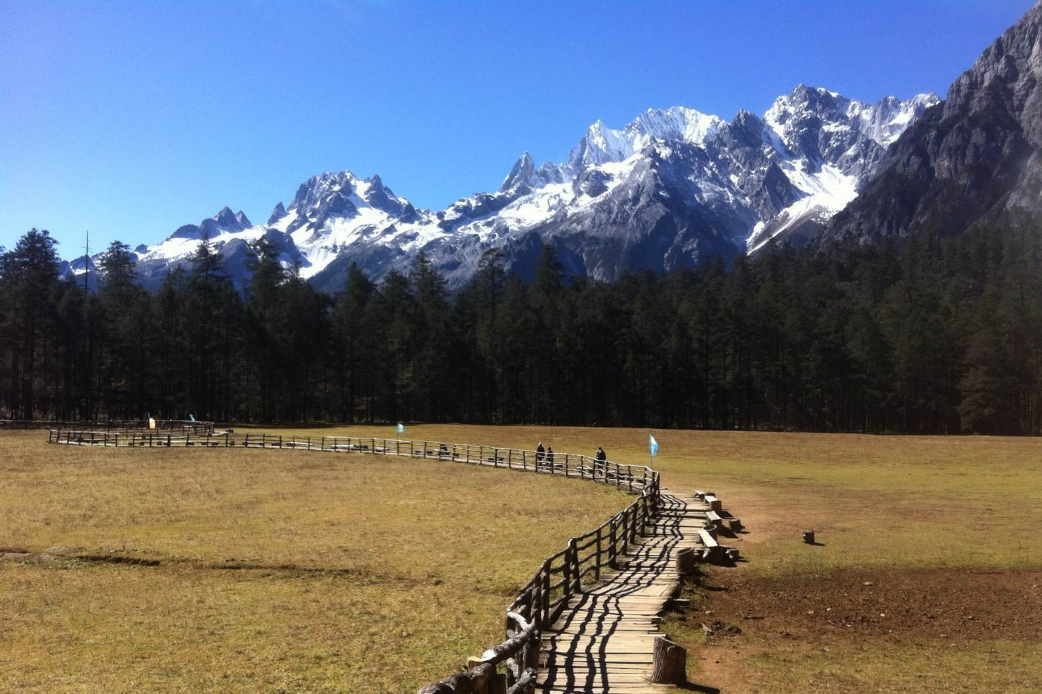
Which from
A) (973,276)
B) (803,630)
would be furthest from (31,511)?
(973,276)

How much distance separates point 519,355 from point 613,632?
83.0m

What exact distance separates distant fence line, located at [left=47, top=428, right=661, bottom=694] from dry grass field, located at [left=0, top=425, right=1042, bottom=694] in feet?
5.58

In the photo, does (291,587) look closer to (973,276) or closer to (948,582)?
(948,582)

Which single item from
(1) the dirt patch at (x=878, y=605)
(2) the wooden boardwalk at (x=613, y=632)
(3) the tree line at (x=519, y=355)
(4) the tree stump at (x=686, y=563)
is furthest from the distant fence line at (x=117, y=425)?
(1) the dirt patch at (x=878, y=605)

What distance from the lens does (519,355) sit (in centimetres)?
9662

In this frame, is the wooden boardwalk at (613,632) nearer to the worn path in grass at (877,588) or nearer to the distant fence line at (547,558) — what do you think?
the distant fence line at (547,558)

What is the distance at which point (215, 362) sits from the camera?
98.9 m

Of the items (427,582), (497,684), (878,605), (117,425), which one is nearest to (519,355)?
(117,425)

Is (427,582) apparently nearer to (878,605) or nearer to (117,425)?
(878,605)

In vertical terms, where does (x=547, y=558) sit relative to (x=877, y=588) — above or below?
above

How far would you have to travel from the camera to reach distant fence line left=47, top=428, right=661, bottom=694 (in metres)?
9.14

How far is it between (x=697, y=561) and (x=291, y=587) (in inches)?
464

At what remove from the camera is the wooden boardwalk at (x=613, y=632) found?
1123 cm

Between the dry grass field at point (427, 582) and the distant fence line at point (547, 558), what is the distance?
5.58 feet
